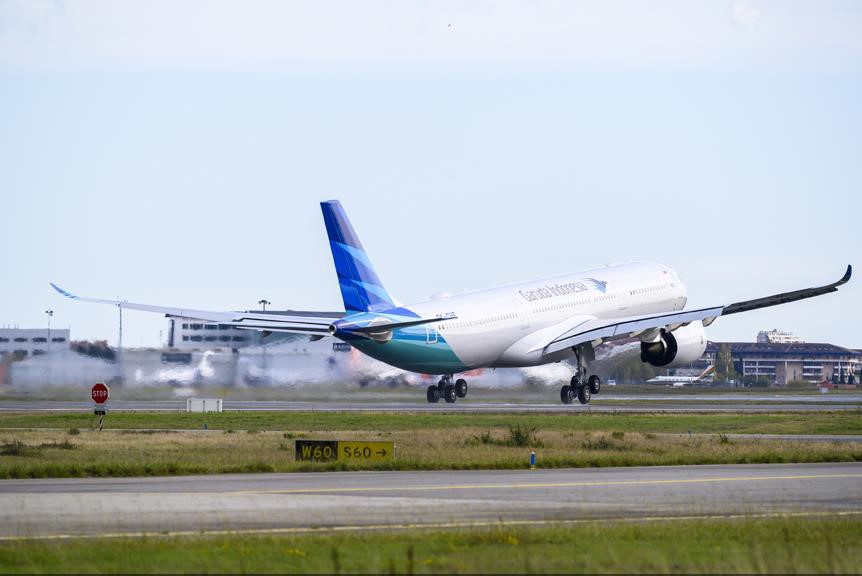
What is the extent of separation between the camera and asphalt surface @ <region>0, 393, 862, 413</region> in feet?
239

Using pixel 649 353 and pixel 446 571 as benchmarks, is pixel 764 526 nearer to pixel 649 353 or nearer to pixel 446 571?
pixel 446 571

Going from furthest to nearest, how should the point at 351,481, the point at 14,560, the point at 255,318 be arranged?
the point at 255,318 < the point at 351,481 < the point at 14,560

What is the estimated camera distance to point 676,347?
254 ft

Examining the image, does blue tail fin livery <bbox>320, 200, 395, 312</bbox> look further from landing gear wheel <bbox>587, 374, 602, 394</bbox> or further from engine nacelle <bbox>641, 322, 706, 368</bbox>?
engine nacelle <bbox>641, 322, 706, 368</bbox>

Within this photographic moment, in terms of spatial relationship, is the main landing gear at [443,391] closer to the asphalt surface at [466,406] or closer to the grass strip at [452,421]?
the asphalt surface at [466,406]

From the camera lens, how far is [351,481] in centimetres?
3297

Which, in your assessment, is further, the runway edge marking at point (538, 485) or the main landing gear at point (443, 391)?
the main landing gear at point (443, 391)

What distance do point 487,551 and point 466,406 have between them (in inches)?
2205

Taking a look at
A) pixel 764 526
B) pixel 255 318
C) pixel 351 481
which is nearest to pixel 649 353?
pixel 255 318

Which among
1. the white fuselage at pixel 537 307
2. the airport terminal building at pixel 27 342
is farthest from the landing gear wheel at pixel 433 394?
the airport terminal building at pixel 27 342

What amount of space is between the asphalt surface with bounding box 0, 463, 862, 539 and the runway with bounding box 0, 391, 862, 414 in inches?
1397

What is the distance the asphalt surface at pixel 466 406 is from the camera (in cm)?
7281

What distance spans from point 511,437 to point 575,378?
3089 cm

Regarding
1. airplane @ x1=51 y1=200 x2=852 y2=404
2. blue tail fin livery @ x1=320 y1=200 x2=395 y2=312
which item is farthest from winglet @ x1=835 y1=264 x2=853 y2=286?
blue tail fin livery @ x1=320 y1=200 x2=395 y2=312
